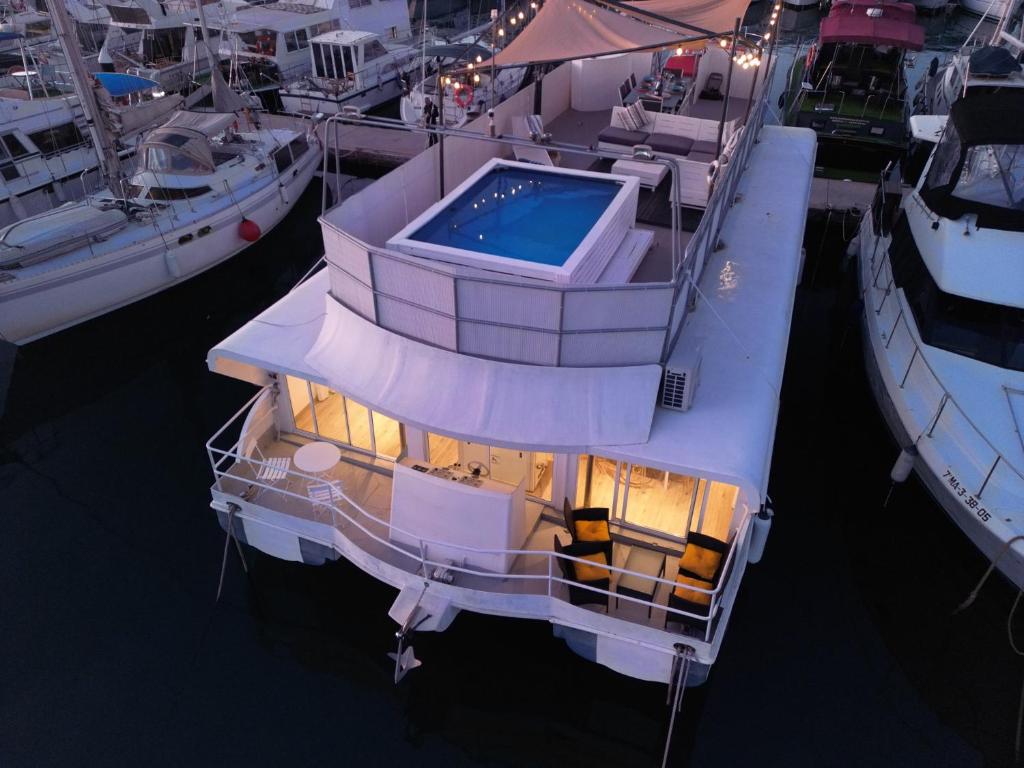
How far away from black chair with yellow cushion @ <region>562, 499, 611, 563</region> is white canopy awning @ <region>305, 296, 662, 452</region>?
1.32 metres

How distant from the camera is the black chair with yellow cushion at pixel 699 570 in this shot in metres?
9.86

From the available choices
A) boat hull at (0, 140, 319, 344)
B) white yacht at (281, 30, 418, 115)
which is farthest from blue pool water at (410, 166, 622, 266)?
white yacht at (281, 30, 418, 115)

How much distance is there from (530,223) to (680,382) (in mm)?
3785

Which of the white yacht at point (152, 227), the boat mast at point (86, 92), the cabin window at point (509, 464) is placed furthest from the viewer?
the boat mast at point (86, 92)

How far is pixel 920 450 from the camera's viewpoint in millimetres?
13109

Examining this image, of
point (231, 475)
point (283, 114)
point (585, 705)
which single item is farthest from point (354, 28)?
point (585, 705)

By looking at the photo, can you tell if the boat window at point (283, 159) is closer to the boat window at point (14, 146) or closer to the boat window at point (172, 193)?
the boat window at point (172, 193)

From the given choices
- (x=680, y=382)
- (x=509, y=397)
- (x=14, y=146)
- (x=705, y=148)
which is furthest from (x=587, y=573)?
(x=14, y=146)

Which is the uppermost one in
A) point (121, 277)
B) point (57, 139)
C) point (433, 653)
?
point (57, 139)

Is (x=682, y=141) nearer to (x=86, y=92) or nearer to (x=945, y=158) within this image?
(x=945, y=158)

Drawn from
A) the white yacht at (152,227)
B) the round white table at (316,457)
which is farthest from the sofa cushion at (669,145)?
the white yacht at (152,227)

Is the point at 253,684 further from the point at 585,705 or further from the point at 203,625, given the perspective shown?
the point at 585,705

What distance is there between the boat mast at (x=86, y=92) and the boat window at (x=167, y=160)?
1018mm

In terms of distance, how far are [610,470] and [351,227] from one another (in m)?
5.90
